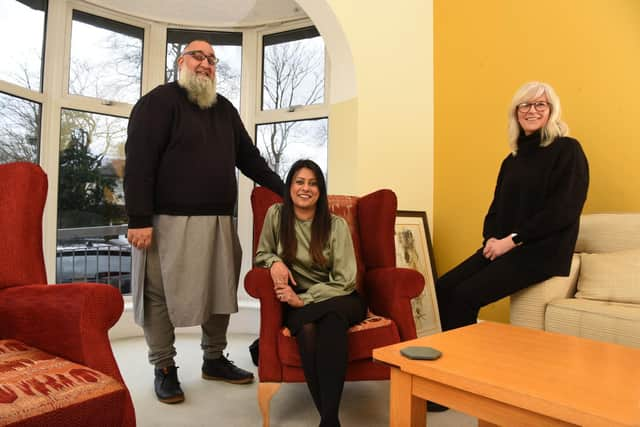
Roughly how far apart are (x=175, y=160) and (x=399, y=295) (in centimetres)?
121

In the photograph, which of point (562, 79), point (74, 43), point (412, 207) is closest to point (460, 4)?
point (562, 79)

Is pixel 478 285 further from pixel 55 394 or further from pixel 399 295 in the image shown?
pixel 55 394

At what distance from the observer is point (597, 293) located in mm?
1891

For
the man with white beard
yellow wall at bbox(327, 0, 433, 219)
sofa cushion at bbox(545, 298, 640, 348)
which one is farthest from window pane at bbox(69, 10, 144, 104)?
sofa cushion at bbox(545, 298, 640, 348)

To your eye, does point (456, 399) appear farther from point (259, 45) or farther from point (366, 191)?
point (259, 45)

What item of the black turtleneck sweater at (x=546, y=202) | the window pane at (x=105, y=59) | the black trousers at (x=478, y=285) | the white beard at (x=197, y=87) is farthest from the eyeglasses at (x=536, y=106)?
the window pane at (x=105, y=59)

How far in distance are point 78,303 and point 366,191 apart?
6.85 ft

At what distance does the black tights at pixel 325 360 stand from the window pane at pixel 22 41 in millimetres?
2600

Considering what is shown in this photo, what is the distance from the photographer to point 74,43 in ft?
10.5

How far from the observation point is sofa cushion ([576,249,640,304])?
184 centimetres

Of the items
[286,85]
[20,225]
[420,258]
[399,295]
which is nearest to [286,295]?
[399,295]

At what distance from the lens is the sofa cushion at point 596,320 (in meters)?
1.62

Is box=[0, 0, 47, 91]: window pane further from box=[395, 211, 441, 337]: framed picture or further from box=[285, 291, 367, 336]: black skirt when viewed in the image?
box=[395, 211, 441, 337]: framed picture

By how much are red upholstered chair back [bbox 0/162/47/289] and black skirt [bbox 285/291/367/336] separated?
888 millimetres
